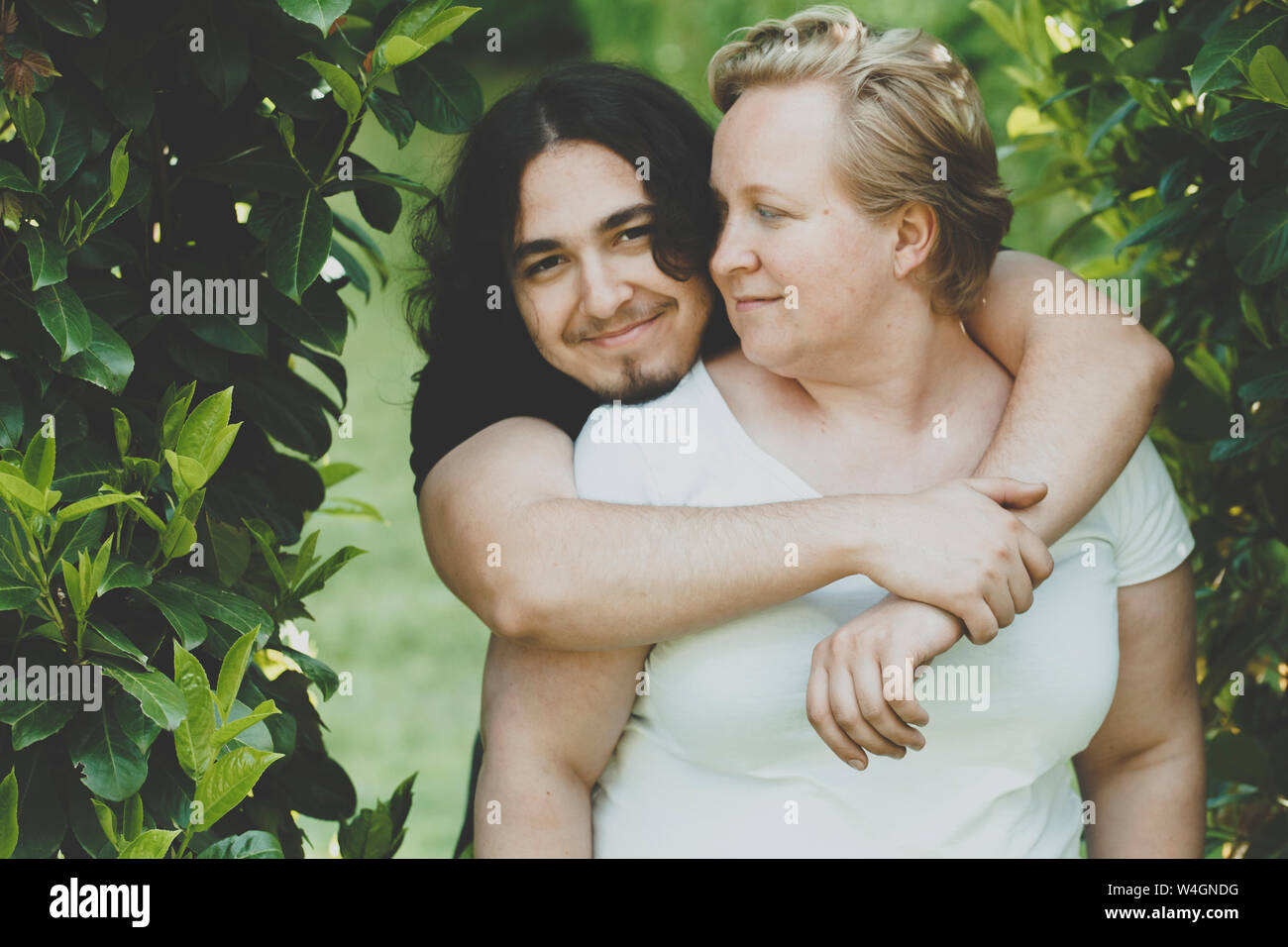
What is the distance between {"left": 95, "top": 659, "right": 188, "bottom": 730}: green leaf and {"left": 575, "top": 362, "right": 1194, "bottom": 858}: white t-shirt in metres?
0.69

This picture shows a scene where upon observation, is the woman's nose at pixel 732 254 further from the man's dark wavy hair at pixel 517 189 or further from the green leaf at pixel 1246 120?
the green leaf at pixel 1246 120

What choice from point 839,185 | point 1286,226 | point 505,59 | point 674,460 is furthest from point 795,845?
point 505,59

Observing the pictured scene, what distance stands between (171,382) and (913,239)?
3.69 feet

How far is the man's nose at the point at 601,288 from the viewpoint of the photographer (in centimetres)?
207

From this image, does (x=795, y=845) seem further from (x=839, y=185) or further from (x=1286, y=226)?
(x=1286, y=226)

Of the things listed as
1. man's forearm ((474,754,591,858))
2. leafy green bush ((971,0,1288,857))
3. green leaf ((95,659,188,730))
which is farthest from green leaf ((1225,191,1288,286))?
green leaf ((95,659,188,730))

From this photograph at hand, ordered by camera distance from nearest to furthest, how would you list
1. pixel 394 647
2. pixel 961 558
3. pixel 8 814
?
pixel 8 814
pixel 961 558
pixel 394 647

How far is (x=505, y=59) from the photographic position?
32.1ft

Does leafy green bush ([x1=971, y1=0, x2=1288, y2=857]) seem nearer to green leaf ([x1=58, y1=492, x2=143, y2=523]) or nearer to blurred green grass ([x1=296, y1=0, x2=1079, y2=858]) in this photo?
blurred green grass ([x1=296, y1=0, x2=1079, y2=858])

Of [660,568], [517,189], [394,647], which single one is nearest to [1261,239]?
[660,568]

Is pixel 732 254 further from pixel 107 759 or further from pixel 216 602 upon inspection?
pixel 107 759

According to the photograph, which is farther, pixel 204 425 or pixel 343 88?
pixel 343 88

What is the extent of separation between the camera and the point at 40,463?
1.47 m

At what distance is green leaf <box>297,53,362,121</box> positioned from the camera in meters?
1.62
